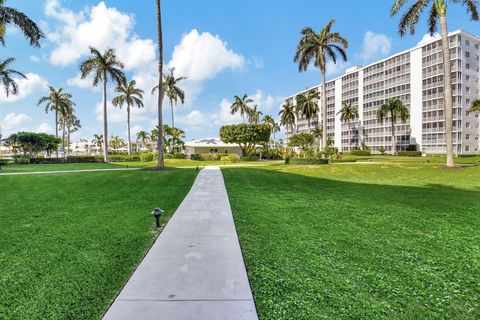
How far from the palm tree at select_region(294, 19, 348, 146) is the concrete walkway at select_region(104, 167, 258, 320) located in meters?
26.7

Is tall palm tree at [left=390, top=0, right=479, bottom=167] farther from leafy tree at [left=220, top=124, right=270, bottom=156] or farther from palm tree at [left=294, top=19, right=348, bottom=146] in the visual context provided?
leafy tree at [left=220, top=124, right=270, bottom=156]

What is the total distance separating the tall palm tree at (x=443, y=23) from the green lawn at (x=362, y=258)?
13761 mm

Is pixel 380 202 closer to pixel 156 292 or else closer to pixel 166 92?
pixel 156 292

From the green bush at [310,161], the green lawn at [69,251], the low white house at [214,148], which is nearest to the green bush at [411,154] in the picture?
the low white house at [214,148]

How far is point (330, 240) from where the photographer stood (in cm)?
543

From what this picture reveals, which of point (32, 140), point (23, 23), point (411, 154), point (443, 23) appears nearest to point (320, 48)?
point (443, 23)

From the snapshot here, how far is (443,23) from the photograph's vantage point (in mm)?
19594

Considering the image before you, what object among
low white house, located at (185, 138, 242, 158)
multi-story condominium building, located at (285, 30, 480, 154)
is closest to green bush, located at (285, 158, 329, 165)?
low white house, located at (185, 138, 242, 158)

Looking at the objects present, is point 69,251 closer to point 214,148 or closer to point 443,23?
point 443,23

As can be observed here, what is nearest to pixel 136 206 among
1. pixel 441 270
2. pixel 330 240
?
pixel 330 240

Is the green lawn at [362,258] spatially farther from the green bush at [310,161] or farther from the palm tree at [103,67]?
the palm tree at [103,67]

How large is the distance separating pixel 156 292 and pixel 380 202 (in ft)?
27.8

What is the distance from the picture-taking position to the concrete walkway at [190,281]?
3016 millimetres

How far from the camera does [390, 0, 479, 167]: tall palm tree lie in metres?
19.5
